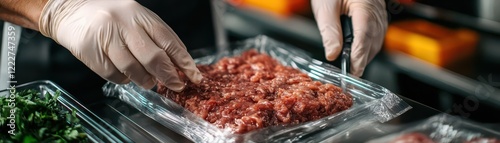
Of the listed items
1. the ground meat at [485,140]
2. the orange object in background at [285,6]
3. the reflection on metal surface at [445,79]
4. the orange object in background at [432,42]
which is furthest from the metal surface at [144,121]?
the orange object in background at [285,6]

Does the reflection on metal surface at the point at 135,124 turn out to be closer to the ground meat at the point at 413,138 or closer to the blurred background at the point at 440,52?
the ground meat at the point at 413,138

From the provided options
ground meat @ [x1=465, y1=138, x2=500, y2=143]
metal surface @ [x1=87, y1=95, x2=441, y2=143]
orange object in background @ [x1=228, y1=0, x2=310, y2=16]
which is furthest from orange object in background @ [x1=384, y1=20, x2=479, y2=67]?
ground meat @ [x1=465, y1=138, x2=500, y2=143]

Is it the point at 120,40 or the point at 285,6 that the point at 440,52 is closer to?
the point at 285,6

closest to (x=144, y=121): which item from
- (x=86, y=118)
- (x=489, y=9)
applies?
(x=86, y=118)

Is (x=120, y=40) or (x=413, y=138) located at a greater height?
(x=120, y=40)

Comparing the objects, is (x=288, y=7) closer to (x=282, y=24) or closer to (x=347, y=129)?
(x=282, y=24)

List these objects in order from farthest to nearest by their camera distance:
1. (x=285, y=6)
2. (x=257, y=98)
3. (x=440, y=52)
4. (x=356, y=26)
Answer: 1. (x=285, y=6)
2. (x=440, y=52)
3. (x=356, y=26)
4. (x=257, y=98)
